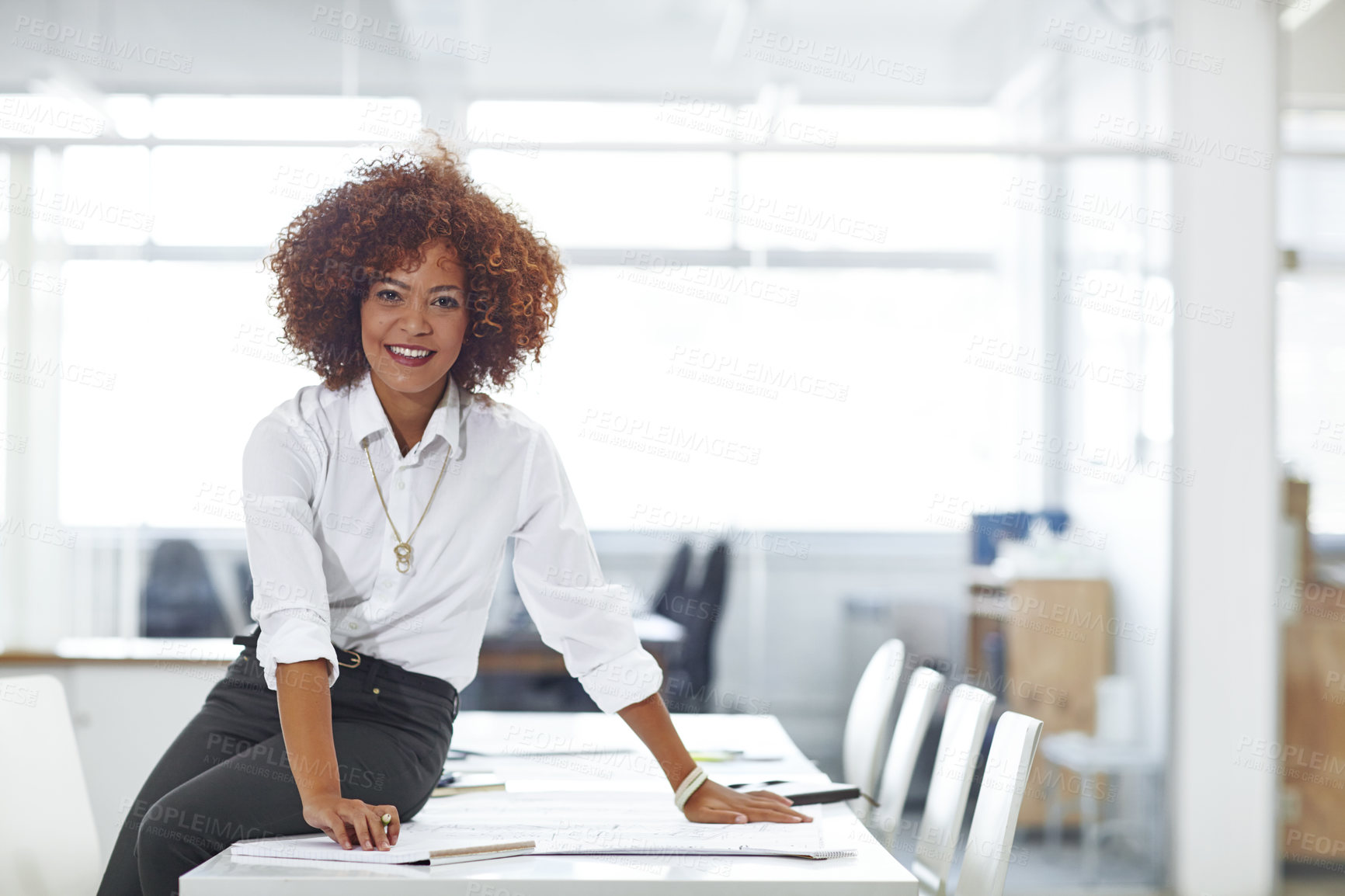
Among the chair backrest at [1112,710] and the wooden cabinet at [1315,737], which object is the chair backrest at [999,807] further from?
the wooden cabinet at [1315,737]

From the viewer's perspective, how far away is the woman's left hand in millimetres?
1479

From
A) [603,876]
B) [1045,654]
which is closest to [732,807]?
[603,876]

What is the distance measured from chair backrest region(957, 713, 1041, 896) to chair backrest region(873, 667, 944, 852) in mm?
377

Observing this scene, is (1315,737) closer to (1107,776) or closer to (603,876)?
(1107,776)

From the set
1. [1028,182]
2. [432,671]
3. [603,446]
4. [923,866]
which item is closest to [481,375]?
[432,671]

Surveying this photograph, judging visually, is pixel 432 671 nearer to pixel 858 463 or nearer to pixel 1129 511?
pixel 858 463

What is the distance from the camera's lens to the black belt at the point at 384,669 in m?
1.51

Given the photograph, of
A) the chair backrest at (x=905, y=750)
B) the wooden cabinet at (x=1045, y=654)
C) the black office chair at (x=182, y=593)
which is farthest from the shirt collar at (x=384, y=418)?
the wooden cabinet at (x=1045, y=654)

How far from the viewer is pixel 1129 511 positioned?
3543mm

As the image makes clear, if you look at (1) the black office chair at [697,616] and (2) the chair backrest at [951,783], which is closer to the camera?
(2) the chair backrest at [951,783]

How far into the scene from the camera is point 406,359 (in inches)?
60.2

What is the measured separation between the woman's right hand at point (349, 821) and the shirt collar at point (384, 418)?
1.63 ft

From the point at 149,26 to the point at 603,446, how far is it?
201 centimetres

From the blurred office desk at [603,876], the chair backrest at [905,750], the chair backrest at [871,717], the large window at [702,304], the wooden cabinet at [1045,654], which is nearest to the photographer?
the blurred office desk at [603,876]
